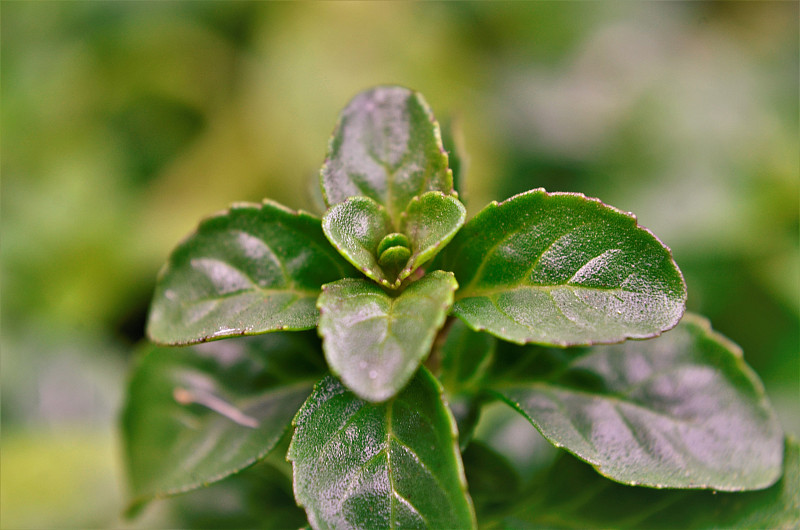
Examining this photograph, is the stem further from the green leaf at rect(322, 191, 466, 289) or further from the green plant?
the green leaf at rect(322, 191, 466, 289)

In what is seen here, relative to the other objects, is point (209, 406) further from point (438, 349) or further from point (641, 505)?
point (641, 505)

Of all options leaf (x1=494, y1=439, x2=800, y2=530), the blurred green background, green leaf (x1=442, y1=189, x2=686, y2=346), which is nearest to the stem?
green leaf (x1=442, y1=189, x2=686, y2=346)

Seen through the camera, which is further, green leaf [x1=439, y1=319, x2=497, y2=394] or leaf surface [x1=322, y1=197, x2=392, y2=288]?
green leaf [x1=439, y1=319, x2=497, y2=394]

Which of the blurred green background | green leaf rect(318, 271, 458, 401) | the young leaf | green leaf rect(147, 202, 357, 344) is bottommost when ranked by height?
the blurred green background

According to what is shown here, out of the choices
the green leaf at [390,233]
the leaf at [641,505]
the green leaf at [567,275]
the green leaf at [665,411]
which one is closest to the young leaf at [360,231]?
the green leaf at [390,233]

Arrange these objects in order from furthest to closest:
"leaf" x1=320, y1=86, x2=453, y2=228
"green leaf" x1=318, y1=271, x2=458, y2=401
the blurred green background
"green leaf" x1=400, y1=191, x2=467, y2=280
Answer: the blurred green background, "leaf" x1=320, y1=86, x2=453, y2=228, "green leaf" x1=400, y1=191, x2=467, y2=280, "green leaf" x1=318, y1=271, x2=458, y2=401

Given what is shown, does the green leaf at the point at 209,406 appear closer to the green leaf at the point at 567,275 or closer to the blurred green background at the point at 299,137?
the green leaf at the point at 567,275
